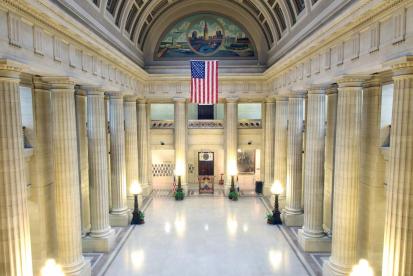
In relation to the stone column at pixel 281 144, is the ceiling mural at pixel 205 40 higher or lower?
higher

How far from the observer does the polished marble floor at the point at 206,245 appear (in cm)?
1130

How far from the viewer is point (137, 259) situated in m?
12.0

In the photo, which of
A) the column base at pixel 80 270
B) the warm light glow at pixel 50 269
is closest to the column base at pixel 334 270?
the column base at pixel 80 270

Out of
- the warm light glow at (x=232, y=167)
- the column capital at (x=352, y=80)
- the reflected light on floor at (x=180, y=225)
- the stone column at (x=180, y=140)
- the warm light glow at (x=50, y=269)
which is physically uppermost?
the column capital at (x=352, y=80)

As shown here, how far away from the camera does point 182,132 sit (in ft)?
68.5

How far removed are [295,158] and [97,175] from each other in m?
8.85

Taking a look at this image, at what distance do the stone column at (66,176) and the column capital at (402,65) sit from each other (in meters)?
8.50

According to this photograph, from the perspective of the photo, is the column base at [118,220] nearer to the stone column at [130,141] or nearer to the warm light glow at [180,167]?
the stone column at [130,141]

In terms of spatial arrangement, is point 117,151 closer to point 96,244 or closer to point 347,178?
point 96,244

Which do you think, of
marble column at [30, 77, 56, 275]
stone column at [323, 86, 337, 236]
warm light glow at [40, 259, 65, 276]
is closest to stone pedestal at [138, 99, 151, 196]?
marble column at [30, 77, 56, 275]

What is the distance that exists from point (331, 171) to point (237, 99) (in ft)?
30.2

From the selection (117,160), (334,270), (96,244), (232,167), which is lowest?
(96,244)

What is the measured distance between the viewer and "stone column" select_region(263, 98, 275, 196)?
790 inches

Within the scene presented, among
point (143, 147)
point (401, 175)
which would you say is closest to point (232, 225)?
point (143, 147)
